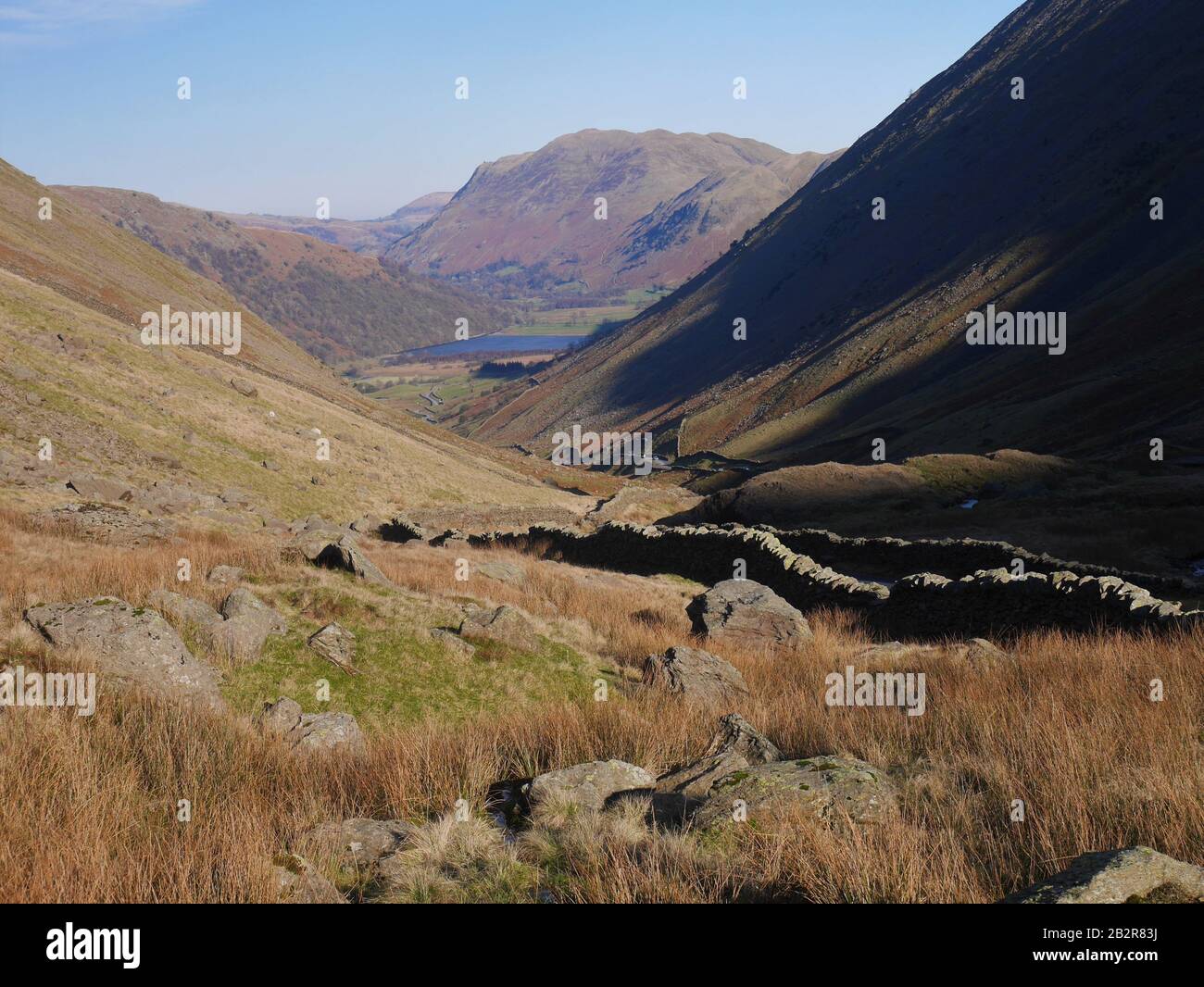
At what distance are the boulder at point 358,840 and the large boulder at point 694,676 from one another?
5.52 metres

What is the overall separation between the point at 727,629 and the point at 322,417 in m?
46.1

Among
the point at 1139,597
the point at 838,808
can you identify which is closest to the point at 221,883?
the point at 838,808

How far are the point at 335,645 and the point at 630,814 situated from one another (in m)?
7.41

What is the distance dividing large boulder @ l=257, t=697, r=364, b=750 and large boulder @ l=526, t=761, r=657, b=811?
8.42ft

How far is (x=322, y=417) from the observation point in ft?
182

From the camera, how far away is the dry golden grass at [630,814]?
4281mm

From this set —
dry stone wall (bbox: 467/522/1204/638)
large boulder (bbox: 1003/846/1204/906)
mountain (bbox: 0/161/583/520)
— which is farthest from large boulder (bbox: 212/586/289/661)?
mountain (bbox: 0/161/583/520)

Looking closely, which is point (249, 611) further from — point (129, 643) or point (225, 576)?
point (129, 643)

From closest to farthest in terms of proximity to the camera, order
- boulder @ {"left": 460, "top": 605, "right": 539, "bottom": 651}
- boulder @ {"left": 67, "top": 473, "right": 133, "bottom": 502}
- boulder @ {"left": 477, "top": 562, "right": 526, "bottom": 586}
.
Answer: boulder @ {"left": 460, "top": 605, "right": 539, "bottom": 651}
boulder @ {"left": 477, "top": 562, "right": 526, "bottom": 586}
boulder @ {"left": 67, "top": 473, "right": 133, "bottom": 502}

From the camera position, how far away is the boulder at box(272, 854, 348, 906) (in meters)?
4.24
